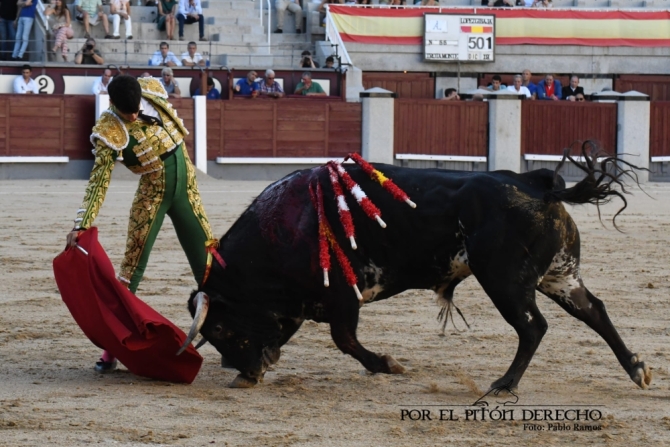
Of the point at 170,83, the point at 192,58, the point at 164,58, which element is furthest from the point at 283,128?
the point at 164,58

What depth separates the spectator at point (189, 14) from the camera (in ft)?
49.7

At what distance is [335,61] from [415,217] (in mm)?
11581

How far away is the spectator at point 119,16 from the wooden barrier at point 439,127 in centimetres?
377

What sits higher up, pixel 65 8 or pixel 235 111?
pixel 65 8

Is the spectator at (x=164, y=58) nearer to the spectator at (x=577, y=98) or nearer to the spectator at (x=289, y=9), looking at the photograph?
the spectator at (x=289, y=9)

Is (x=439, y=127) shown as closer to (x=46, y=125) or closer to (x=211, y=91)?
(x=211, y=91)

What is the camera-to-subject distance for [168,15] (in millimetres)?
14930

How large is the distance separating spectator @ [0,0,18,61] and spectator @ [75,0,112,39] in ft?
2.71

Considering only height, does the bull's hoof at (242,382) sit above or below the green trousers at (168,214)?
below

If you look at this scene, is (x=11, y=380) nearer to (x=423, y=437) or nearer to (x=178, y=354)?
(x=178, y=354)

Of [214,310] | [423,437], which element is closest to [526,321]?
[423,437]

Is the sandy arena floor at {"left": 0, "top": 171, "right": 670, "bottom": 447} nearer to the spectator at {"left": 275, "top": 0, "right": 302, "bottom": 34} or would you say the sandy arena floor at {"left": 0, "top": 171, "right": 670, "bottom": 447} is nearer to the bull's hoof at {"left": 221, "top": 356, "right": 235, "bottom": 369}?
the bull's hoof at {"left": 221, "top": 356, "right": 235, "bottom": 369}

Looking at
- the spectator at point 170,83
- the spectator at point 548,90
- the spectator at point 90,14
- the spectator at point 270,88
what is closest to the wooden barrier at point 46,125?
the spectator at point 170,83

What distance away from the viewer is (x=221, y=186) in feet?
41.5
